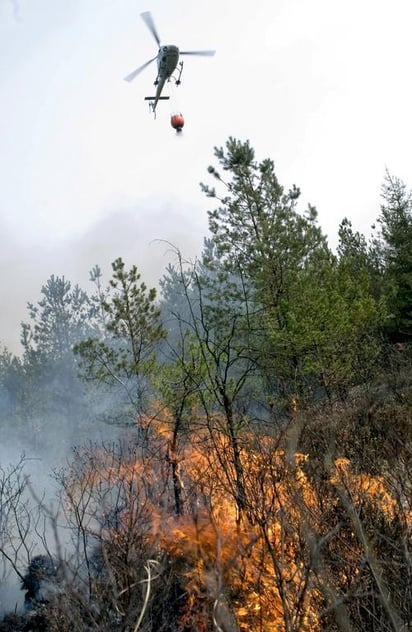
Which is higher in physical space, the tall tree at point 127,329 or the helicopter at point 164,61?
the helicopter at point 164,61

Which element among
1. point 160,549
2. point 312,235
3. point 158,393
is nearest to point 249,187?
point 312,235

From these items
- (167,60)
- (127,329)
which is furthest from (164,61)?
(127,329)

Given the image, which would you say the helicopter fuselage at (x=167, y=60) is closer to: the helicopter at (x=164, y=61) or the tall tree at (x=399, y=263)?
the helicopter at (x=164, y=61)

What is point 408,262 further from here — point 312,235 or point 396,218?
point 312,235

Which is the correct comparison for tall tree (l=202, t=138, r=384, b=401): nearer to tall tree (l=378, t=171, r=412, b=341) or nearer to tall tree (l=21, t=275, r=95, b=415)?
tall tree (l=378, t=171, r=412, b=341)

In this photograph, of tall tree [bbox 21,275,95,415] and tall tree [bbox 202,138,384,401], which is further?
tall tree [bbox 21,275,95,415]

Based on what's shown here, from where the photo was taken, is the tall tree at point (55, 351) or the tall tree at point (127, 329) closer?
the tall tree at point (127, 329)

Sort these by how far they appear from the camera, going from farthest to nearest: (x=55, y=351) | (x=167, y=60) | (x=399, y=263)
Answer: (x=55, y=351) → (x=399, y=263) → (x=167, y=60)

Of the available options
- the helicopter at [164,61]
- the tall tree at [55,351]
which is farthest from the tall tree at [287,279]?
the tall tree at [55,351]

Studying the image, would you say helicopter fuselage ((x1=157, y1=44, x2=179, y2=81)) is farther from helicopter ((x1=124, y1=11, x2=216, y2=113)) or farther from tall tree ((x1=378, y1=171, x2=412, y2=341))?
tall tree ((x1=378, y1=171, x2=412, y2=341))

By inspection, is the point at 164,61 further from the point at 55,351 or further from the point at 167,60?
the point at 55,351

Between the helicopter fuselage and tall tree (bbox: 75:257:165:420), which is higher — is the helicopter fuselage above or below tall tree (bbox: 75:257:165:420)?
above

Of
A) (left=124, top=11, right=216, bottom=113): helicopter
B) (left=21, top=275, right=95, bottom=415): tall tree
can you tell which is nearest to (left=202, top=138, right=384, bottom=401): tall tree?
(left=124, top=11, right=216, bottom=113): helicopter

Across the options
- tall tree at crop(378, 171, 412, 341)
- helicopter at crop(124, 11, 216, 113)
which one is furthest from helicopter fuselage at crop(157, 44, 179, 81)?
tall tree at crop(378, 171, 412, 341)
